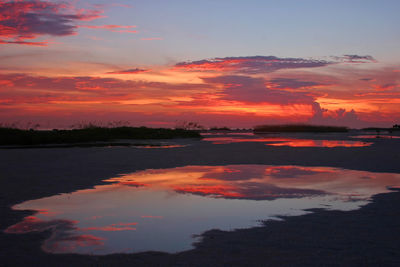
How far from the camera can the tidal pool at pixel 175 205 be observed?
6.97 metres

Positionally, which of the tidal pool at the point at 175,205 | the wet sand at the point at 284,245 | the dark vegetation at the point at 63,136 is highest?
the dark vegetation at the point at 63,136

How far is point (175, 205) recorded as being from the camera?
9953 millimetres

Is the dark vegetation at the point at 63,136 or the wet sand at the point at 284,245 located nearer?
the wet sand at the point at 284,245

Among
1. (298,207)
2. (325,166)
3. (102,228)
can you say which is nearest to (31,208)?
(102,228)

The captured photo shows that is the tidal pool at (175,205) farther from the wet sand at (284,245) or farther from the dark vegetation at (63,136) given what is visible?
the dark vegetation at (63,136)

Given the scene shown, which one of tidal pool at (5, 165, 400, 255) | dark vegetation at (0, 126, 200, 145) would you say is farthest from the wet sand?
dark vegetation at (0, 126, 200, 145)

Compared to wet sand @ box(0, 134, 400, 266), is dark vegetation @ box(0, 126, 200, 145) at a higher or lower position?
higher

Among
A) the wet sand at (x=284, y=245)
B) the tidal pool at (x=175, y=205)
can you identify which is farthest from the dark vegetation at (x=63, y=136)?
the wet sand at (x=284, y=245)

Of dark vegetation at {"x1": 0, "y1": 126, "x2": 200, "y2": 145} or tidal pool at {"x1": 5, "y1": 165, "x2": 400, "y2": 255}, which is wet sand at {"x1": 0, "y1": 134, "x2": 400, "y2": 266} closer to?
tidal pool at {"x1": 5, "y1": 165, "x2": 400, "y2": 255}

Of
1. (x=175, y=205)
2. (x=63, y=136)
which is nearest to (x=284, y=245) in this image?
(x=175, y=205)

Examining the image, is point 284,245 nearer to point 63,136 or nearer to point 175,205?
point 175,205

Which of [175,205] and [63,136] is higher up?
[63,136]

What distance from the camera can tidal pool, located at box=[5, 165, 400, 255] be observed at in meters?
6.97

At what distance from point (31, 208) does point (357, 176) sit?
11826mm
